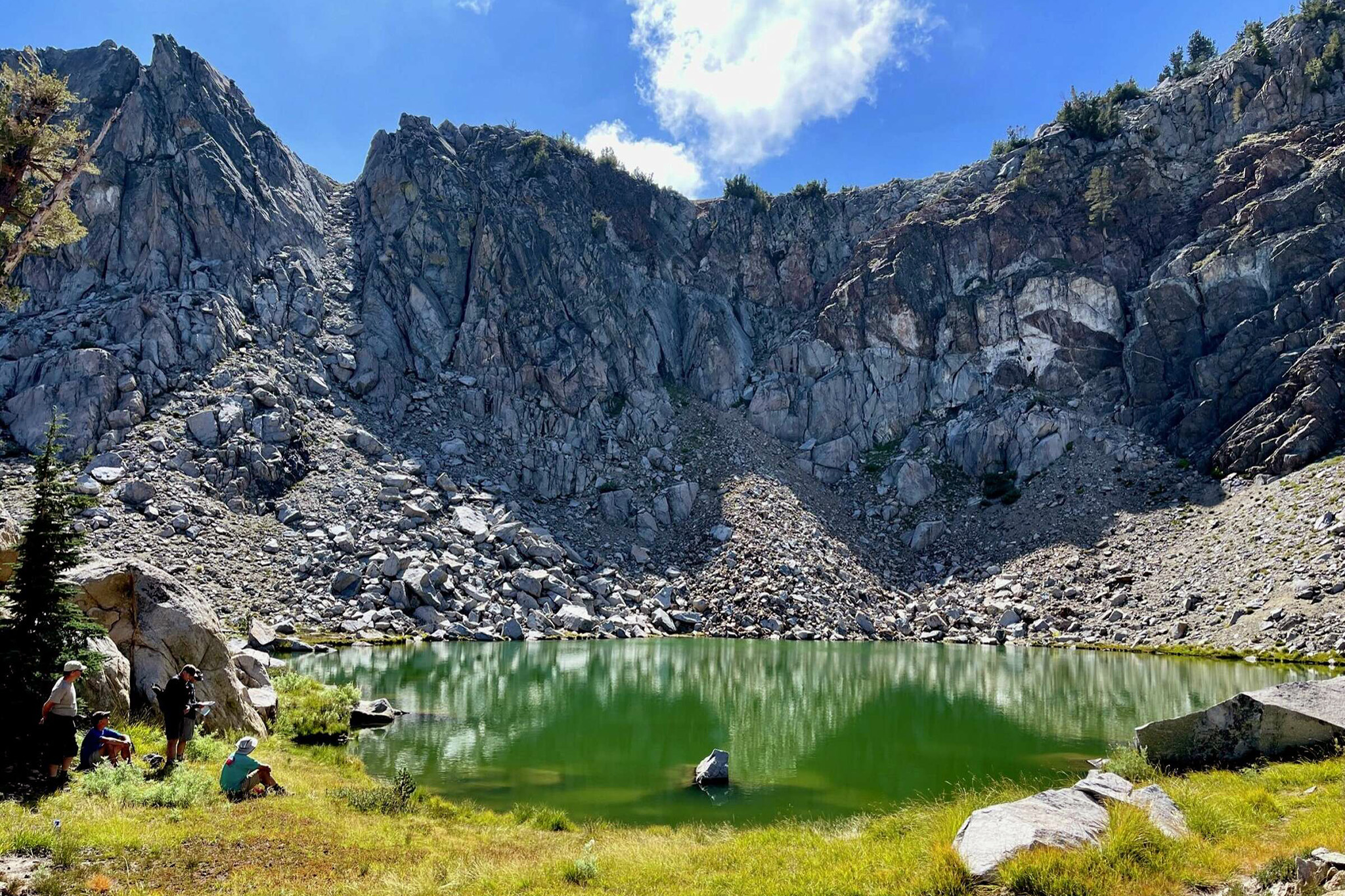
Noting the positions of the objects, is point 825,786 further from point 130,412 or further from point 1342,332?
point 1342,332

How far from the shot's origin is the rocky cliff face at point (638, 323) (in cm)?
6544

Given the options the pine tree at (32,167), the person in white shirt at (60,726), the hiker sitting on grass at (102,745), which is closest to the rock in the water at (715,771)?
the hiker sitting on grass at (102,745)

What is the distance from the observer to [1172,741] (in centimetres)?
1709

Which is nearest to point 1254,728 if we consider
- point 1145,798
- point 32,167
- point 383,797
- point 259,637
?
point 1145,798

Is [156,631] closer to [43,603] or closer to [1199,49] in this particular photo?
[43,603]

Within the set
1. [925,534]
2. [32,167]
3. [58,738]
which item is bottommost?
[58,738]

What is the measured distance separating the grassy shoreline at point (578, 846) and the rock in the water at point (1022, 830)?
25 cm

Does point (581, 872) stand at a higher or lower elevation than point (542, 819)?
higher

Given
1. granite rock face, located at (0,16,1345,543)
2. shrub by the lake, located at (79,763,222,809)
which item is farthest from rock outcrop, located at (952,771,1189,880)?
granite rock face, located at (0,16,1345,543)

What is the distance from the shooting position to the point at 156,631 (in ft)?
68.7

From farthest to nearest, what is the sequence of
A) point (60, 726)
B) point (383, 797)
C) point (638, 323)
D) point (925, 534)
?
point (638, 323) → point (925, 534) → point (383, 797) → point (60, 726)

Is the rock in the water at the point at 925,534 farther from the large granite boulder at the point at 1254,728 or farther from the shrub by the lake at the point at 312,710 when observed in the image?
the shrub by the lake at the point at 312,710

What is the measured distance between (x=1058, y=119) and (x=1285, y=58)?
24.4 m

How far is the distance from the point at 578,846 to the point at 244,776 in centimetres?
710
